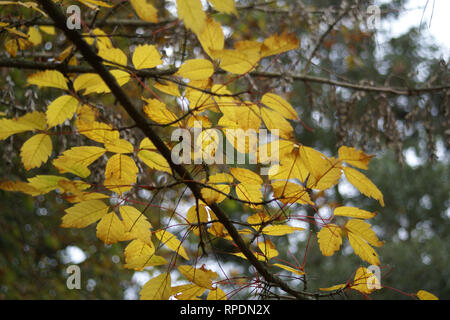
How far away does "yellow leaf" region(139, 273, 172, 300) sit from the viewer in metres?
0.55

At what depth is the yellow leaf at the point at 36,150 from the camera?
1.95ft

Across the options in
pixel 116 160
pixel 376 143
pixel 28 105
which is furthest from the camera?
pixel 376 143

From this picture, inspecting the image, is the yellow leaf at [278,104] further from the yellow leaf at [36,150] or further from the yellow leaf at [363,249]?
the yellow leaf at [36,150]

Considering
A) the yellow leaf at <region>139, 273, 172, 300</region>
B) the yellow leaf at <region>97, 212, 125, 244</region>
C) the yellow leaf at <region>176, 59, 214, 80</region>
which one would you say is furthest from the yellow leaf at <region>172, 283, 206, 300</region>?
the yellow leaf at <region>176, 59, 214, 80</region>

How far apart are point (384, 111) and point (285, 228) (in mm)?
958

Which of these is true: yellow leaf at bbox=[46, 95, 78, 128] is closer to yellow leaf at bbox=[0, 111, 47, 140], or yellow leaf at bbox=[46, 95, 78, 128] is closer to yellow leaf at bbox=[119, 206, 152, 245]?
yellow leaf at bbox=[0, 111, 47, 140]

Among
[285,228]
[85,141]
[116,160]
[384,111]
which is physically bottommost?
[285,228]

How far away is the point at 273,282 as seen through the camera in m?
0.59

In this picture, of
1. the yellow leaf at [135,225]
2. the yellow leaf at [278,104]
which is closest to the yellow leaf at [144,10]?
the yellow leaf at [278,104]

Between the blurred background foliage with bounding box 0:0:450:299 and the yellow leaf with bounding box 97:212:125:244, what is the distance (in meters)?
0.34

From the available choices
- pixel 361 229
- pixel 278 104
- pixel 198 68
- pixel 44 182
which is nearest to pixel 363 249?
pixel 361 229

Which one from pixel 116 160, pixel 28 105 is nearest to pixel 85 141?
pixel 28 105

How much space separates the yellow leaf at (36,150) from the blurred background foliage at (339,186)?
1.41ft
